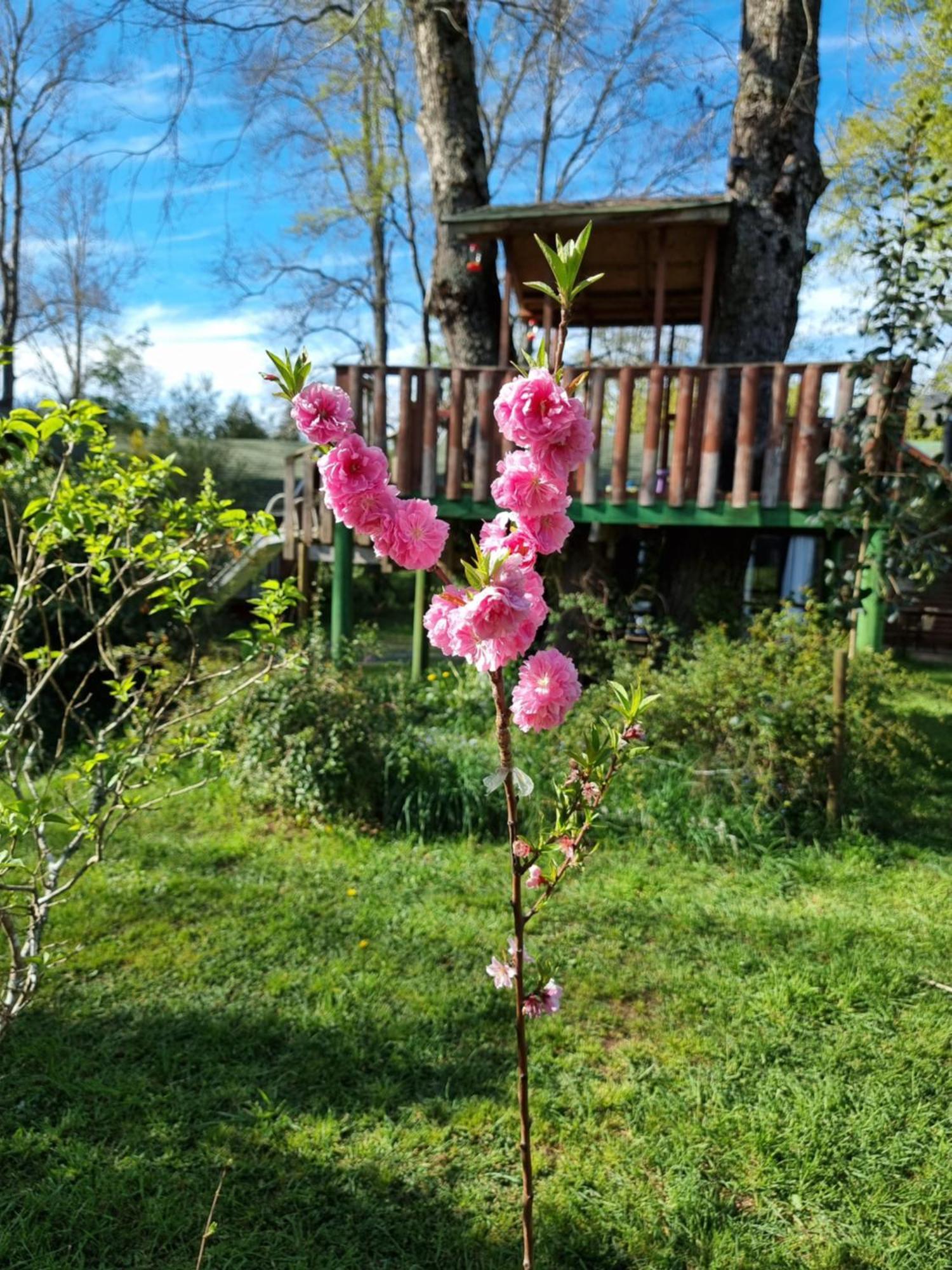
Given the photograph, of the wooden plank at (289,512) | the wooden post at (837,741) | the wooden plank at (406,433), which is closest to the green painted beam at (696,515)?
the wooden plank at (406,433)

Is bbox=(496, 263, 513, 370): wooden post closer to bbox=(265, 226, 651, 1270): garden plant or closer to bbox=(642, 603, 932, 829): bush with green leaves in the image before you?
bbox=(642, 603, 932, 829): bush with green leaves

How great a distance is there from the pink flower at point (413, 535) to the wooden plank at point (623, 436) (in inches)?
185

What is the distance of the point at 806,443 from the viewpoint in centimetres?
577

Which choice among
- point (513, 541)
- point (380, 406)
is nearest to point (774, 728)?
point (513, 541)

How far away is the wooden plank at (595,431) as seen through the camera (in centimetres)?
606


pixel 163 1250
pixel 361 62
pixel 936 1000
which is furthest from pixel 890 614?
pixel 361 62

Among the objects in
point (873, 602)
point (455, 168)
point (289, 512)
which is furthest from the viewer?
point (289, 512)

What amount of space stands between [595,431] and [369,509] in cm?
506

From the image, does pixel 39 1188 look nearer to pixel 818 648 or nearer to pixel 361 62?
pixel 818 648

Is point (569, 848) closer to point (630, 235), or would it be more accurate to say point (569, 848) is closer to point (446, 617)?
point (446, 617)

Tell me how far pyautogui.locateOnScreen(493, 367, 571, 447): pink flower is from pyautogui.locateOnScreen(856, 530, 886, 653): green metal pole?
15.1ft

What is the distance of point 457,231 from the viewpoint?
23.7 ft

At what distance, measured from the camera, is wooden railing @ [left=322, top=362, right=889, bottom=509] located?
5754mm

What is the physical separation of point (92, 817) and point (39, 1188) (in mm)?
1009
